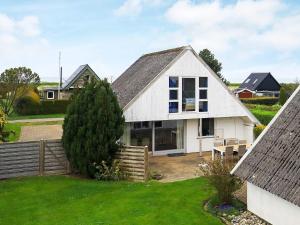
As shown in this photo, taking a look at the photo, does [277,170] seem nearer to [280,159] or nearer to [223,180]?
[280,159]

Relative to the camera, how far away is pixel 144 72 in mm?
24469

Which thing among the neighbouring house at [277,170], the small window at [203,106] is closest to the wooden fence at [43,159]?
the neighbouring house at [277,170]

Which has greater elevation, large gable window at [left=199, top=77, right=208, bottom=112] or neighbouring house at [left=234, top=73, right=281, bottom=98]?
neighbouring house at [left=234, top=73, right=281, bottom=98]

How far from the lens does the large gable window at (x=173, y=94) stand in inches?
885

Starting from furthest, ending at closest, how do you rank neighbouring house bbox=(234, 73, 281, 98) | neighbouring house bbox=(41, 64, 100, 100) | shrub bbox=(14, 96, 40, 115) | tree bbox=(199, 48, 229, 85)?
neighbouring house bbox=(234, 73, 281, 98) < tree bbox=(199, 48, 229, 85) < neighbouring house bbox=(41, 64, 100, 100) < shrub bbox=(14, 96, 40, 115)

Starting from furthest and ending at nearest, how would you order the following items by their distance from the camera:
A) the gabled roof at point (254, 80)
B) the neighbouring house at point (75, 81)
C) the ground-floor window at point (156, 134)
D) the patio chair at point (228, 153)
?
the gabled roof at point (254, 80) → the neighbouring house at point (75, 81) → the ground-floor window at point (156, 134) → the patio chair at point (228, 153)

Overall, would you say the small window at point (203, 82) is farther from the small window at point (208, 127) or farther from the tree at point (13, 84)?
the tree at point (13, 84)

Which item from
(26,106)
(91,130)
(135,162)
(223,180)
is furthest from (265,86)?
(223,180)

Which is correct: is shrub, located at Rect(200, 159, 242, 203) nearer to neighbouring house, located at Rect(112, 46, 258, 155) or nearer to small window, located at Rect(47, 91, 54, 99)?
neighbouring house, located at Rect(112, 46, 258, 155)

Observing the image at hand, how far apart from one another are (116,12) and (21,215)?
34.4 ft

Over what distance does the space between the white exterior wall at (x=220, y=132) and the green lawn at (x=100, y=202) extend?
7601mm

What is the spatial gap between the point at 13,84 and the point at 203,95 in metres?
34.2

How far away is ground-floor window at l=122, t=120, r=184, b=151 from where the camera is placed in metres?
22.7

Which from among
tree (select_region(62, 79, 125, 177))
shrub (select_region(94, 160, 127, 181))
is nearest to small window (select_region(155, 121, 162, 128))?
tree (select_region(62, 79, 125, 177))
